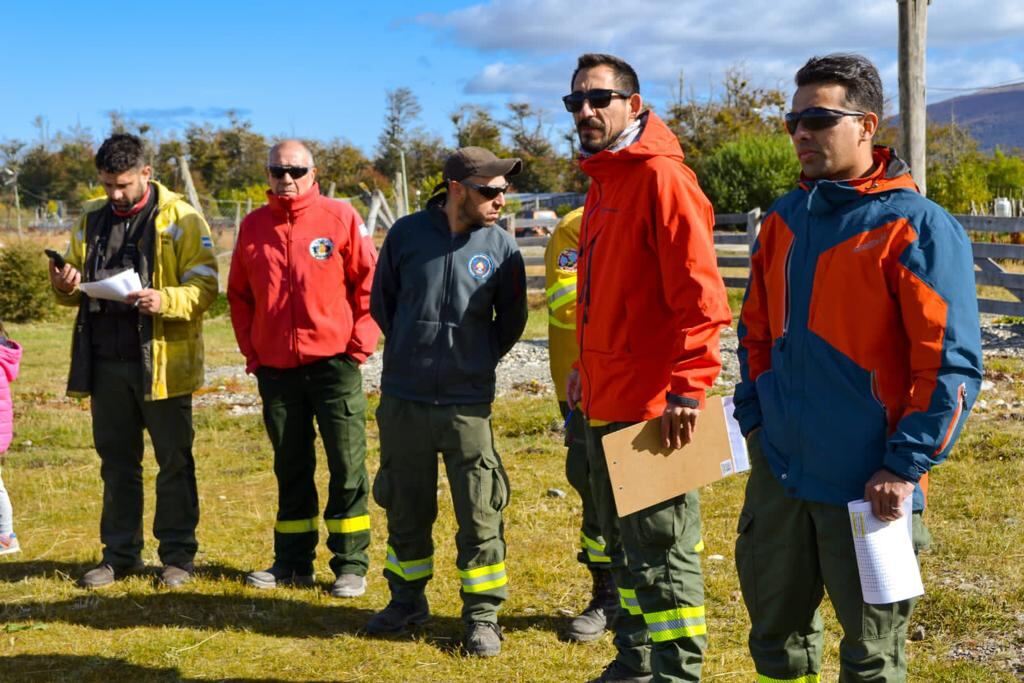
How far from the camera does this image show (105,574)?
601 centimetres

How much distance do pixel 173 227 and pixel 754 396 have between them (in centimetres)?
368

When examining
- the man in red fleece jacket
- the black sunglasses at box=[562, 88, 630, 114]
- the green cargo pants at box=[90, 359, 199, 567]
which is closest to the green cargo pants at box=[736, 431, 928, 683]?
the black sunglasses at box=[562, 88, 630, 114]

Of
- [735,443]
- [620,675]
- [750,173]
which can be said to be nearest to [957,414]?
[735,443]

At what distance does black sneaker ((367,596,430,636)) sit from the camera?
5152mm

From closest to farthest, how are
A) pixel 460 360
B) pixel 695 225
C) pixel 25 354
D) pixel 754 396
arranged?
pixel 754 396
pixel 695 225
pixel 460 360
pixel 25 354

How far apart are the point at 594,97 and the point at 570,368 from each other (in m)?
1.50

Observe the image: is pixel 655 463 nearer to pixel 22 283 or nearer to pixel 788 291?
pixel 788 291

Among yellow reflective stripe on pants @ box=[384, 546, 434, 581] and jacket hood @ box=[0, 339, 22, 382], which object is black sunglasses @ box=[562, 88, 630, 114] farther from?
jacket hood @ box=[0, 339, 22, 382]

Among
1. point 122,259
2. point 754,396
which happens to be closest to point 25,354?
point 122,259

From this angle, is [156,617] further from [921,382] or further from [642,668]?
[921,382]

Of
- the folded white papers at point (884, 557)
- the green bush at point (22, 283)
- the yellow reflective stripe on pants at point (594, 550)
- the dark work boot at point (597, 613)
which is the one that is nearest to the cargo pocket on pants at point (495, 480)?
the yellow reflective stripe on pants at point (594, 550)

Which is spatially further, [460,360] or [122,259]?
[122,259]

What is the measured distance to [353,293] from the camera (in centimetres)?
591

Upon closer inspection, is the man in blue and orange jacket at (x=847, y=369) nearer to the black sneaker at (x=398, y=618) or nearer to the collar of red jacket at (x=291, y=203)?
the black sneaker at (x=398, y=618)
